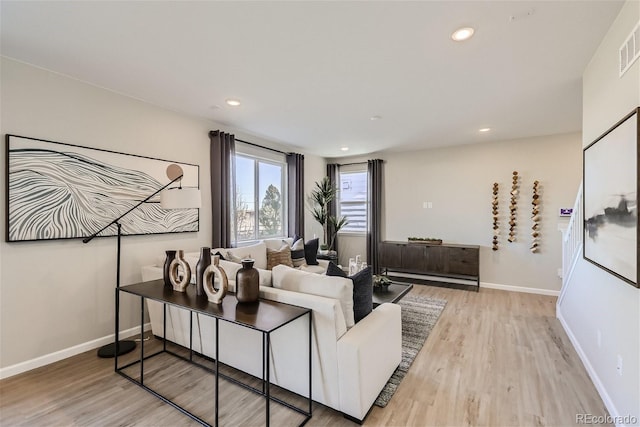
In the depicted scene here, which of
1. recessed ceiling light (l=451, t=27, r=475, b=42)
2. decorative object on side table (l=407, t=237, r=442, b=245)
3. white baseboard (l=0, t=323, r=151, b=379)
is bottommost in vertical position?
white baseboard (l=0, t=323, r=151, b=379)

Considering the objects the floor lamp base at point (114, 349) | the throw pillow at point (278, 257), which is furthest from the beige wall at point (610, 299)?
the floor lamp base at point (114, 349)

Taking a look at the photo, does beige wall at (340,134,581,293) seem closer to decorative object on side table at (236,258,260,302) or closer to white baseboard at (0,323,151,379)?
decorative object on side table at (236,258,260,302)

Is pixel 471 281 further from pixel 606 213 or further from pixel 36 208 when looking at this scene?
pixel 36 208

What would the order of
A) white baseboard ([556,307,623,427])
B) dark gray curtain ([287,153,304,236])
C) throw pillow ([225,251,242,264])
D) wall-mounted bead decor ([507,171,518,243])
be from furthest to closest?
dark gray curtain ([287,153,304,236]), wall-mounted bead decor ([507,171,518,243]), throw pillow ([225,251,242,264]), white baseboard ([556,307,623,427])

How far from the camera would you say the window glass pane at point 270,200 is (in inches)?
203

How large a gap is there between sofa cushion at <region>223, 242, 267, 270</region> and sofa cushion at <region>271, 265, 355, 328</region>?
1447 millimetres

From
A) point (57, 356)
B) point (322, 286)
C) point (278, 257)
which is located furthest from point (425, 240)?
point (57, 356)

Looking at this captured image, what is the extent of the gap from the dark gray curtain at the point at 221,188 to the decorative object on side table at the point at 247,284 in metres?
Result: 2.11

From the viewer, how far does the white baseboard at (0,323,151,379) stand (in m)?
2.40

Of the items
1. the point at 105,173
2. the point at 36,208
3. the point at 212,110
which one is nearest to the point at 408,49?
the point at 212,110

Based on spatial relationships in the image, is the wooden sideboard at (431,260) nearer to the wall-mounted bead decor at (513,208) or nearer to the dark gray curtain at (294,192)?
the wall-mounted bead decor at (513,208)

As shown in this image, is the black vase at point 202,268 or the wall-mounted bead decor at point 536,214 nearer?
the black vase at point 202,268

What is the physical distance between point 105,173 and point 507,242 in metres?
5.95

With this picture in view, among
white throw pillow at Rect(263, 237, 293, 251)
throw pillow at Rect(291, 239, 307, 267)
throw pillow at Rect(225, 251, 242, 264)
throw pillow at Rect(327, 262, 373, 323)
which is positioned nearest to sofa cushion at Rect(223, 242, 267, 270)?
throw pillow at Rect(225, 251, 242, 264)
